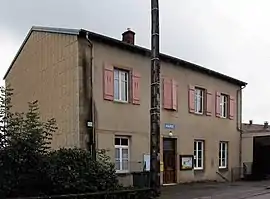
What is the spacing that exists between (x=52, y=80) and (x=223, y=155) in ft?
40.4

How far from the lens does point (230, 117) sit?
26812mm

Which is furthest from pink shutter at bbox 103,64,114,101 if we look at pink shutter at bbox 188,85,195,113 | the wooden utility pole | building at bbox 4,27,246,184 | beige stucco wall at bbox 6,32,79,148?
pink shutter at bbox 188,85,195,113

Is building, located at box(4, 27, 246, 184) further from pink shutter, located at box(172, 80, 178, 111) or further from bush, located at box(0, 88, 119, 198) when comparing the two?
bush, located at box(0, 88, 119, 198)

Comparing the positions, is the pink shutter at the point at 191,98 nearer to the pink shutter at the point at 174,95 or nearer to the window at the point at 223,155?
the pink shutter at the point at 174,95

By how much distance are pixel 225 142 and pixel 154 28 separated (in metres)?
14.5

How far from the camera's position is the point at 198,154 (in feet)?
78.8

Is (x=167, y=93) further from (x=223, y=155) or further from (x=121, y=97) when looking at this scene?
(x=223, y=155)

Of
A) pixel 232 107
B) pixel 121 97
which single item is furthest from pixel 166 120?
pixel 232 107

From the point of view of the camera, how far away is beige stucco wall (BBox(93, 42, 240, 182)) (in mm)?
18109

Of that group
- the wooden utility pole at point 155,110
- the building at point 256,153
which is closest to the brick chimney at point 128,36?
the wooden utility pole at point 155,110

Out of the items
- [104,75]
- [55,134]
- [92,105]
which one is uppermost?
[104,75]

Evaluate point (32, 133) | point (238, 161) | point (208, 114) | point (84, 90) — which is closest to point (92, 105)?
point (84, 90)

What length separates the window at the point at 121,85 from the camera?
19.0 metres

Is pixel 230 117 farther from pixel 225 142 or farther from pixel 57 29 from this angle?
pixel 57 29
